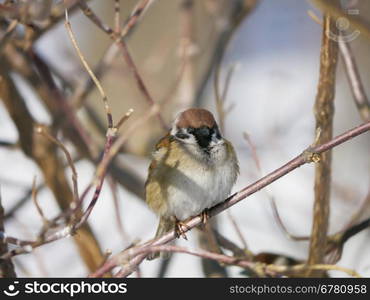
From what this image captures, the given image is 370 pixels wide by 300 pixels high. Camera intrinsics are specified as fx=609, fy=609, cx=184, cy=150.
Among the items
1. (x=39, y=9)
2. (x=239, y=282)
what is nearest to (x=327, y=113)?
(x=239, y=282)

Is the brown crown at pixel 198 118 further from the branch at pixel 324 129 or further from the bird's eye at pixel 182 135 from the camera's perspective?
the branch at pixel 324 129

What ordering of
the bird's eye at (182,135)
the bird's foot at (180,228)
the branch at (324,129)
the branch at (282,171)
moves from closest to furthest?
the branch at (282,171)
the branch at (324,129)
the bird's foot at (180,228)
the bird's eye at (182,135)

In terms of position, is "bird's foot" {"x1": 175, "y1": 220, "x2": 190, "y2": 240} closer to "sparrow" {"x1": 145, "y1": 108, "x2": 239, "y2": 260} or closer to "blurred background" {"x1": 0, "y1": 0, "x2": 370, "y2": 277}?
"sparrow" {"x1": 145, "y1": 108, "x2": 239, "y2": 260}

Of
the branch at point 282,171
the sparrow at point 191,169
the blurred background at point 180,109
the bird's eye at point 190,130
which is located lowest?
the branch at point 282,171

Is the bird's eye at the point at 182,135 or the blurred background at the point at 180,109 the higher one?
the blurred background at the point at 180,109

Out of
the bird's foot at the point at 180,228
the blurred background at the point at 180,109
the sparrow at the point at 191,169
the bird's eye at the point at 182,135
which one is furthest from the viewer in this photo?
the blurred background at the point at 180,109

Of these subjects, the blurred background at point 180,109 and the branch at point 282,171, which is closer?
the branch at point 282,171

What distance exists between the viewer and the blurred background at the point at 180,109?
2.95 metres

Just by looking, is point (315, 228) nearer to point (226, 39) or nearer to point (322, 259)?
point (322, 259)

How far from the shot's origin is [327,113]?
230cm

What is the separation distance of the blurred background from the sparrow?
0.38 ft

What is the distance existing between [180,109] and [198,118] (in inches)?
38.1

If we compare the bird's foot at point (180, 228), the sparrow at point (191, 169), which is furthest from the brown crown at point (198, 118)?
the bird's foot at point (180, 228)

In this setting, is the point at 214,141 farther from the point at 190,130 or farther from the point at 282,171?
the point at 282,171
